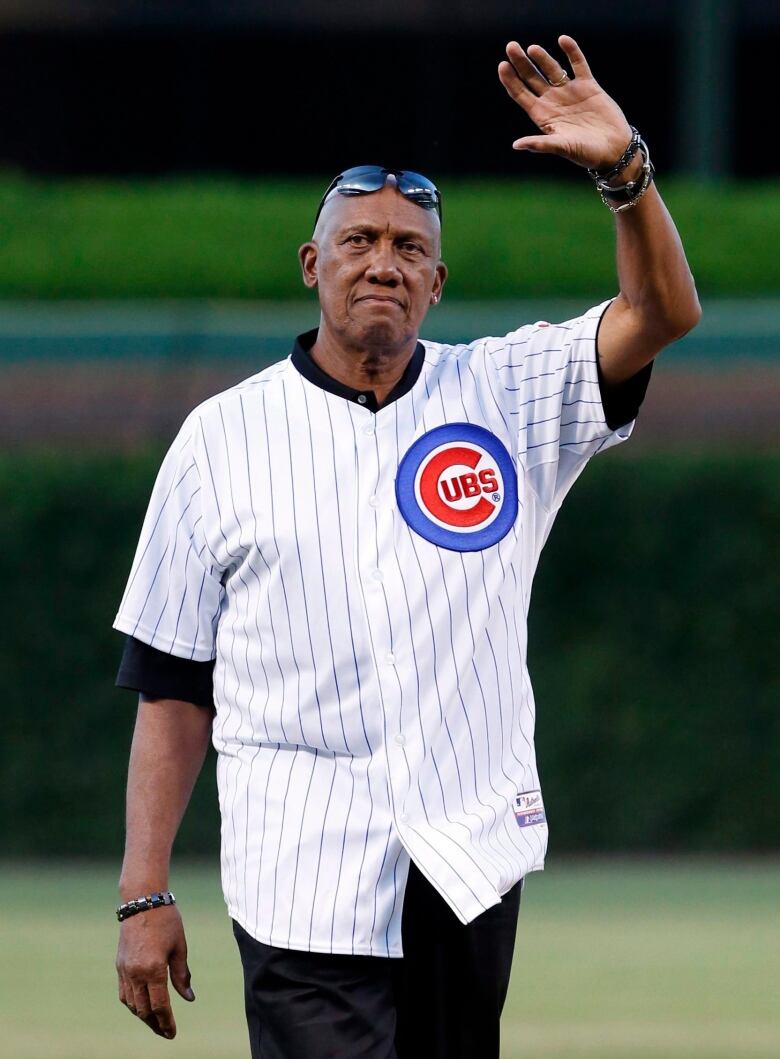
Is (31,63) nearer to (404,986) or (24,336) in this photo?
(24,336)

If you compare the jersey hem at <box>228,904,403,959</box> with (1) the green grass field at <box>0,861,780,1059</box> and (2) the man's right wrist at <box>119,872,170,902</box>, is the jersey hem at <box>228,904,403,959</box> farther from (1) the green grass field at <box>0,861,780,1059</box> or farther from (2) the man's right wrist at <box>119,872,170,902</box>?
(1) the green grass field at <box>0,861,780,1059</box>

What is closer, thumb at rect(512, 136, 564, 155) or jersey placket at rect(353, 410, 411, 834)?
thumb at rect(512, 136, 564, 155)

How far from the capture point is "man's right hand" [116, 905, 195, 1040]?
3547mm

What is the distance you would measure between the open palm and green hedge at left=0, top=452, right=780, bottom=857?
17.2 ft

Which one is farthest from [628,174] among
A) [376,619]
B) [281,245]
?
[281,245]

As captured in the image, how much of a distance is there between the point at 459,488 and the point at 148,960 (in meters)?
1.00

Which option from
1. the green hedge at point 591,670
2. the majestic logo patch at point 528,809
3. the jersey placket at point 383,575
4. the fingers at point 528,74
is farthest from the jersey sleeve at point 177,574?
the green hedge at point 591,670

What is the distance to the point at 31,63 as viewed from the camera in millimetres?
20875

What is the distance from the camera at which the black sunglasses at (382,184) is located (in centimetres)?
364

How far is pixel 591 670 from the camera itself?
8727mm

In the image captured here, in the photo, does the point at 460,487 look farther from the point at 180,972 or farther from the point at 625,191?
the point at 180,972

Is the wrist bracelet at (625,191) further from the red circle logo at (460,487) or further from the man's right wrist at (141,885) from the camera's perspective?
the man's right wrist at (141,885)

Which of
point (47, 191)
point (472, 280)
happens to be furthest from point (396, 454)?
point (47, 191)

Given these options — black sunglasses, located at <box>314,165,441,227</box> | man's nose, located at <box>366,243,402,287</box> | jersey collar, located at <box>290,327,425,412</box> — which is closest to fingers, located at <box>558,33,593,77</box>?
black sunglasses, located at <box>314,165,441,227</box>
